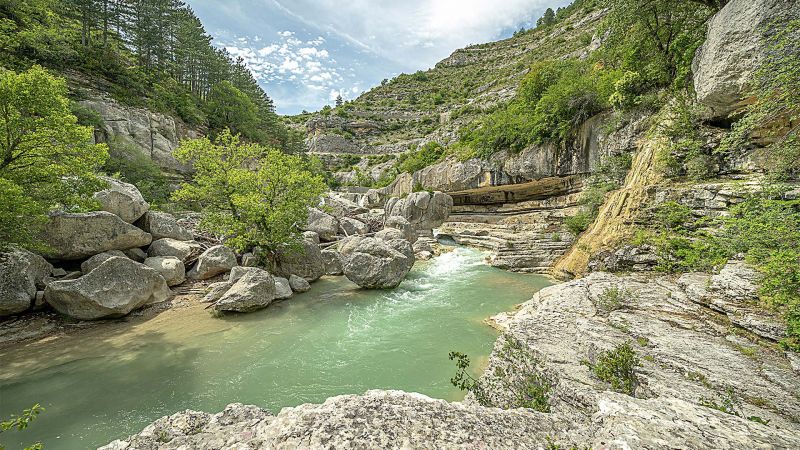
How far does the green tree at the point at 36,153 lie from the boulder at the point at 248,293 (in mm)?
5088

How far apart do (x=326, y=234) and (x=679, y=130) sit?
64.2ft

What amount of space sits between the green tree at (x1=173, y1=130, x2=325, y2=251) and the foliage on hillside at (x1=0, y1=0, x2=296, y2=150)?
67.6 ft

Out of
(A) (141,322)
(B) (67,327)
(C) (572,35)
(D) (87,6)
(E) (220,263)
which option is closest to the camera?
(B) (67,327)

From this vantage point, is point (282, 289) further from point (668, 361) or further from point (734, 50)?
point (734, 50)

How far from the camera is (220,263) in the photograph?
42.4ft

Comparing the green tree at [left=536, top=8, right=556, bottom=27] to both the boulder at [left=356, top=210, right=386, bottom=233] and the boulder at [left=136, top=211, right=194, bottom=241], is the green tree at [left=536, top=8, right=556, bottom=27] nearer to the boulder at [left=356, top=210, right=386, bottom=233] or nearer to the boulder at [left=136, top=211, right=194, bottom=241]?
the boulder at [left=356, top=210, right=386, bottom=233]

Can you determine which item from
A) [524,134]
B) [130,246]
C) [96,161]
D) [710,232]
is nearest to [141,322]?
[130,246]

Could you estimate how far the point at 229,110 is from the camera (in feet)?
131

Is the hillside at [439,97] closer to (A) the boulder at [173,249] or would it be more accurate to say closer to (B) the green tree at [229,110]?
(B) the green tree at [229,110]

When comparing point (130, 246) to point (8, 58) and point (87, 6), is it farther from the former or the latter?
point (87, 6)

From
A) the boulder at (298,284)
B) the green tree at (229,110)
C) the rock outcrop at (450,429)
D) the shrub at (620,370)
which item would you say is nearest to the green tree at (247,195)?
the boulder at (298,284)

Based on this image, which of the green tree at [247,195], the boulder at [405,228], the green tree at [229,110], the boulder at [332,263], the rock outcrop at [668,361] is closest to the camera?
the rock outcrop at [668,361]

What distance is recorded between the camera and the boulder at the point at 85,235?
9609 millimetres

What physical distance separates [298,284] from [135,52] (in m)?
45.0
